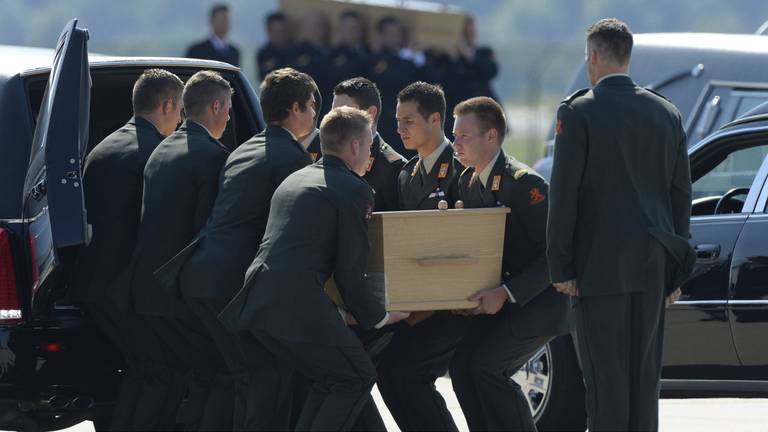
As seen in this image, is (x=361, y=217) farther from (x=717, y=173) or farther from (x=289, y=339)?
(x=717, y=173)

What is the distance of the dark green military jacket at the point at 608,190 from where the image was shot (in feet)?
19.6

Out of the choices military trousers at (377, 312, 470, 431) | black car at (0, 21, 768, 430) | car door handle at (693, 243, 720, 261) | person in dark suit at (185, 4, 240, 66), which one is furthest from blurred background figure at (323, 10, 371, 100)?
military trousers at (377, 312, 470, 431)

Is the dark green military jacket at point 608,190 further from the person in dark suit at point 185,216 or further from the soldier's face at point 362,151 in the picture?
the person in dark suit at point 185,216

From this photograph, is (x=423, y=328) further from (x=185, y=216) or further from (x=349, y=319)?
(x=185, y=216)

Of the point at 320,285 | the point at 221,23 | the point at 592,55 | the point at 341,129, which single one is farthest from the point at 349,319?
the point at 221,23

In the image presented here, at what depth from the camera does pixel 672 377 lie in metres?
7.43

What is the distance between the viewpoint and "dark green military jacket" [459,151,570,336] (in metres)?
6.35

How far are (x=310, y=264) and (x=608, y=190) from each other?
44.3 inches

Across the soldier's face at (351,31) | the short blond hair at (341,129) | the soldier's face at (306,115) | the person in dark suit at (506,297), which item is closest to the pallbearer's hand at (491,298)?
the person in dark suit at (506,297)

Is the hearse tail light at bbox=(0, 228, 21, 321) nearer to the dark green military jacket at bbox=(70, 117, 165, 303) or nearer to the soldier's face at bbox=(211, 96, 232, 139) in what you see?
the dark green military jacket at bbox=(70, 117, 165, 303)

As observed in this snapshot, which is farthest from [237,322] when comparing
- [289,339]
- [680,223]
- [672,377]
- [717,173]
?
[717,173]

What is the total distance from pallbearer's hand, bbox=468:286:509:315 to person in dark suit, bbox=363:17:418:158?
38.6ft

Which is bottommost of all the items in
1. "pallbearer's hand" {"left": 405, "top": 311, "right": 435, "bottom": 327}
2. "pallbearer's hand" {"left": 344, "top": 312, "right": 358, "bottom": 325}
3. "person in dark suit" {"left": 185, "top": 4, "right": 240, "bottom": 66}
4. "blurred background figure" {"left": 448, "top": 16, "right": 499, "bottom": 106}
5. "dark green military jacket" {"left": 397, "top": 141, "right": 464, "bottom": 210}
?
"blurred background figure" {"left": 448, "top": 16, "right": 499, "bottom": 106}

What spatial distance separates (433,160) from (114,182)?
1.32 metres
